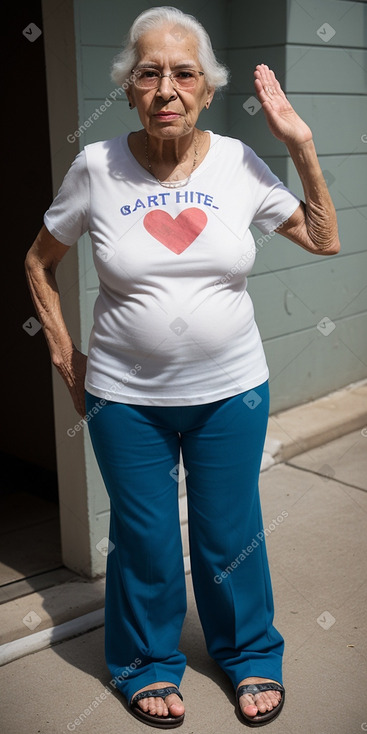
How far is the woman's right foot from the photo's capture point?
2482mm

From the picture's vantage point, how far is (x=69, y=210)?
224cm

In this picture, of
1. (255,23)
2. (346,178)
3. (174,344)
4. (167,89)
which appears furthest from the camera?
(346,178)

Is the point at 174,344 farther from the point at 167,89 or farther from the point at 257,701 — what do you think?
the point at 257,701

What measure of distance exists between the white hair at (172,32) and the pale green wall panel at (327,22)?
203 centimetres

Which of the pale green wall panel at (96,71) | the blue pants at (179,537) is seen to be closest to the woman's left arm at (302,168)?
the blue pants at (179,537)

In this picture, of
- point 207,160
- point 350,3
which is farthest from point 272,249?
point 207,160

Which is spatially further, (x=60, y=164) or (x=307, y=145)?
(x=60, y=164)

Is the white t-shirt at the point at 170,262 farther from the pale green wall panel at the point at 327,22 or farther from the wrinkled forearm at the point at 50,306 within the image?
the pale green wall panel at the point at 327,22

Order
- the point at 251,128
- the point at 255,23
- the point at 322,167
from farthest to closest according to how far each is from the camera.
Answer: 1. the point at 322,167
2. the point at 251,128
3. the point at 255,23

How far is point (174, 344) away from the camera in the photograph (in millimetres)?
2203

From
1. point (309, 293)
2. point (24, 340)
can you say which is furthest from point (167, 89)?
point (309, 293)

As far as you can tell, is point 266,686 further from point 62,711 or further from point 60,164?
point 60,164

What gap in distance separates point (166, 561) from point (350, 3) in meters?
3.30

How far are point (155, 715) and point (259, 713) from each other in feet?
0.97
